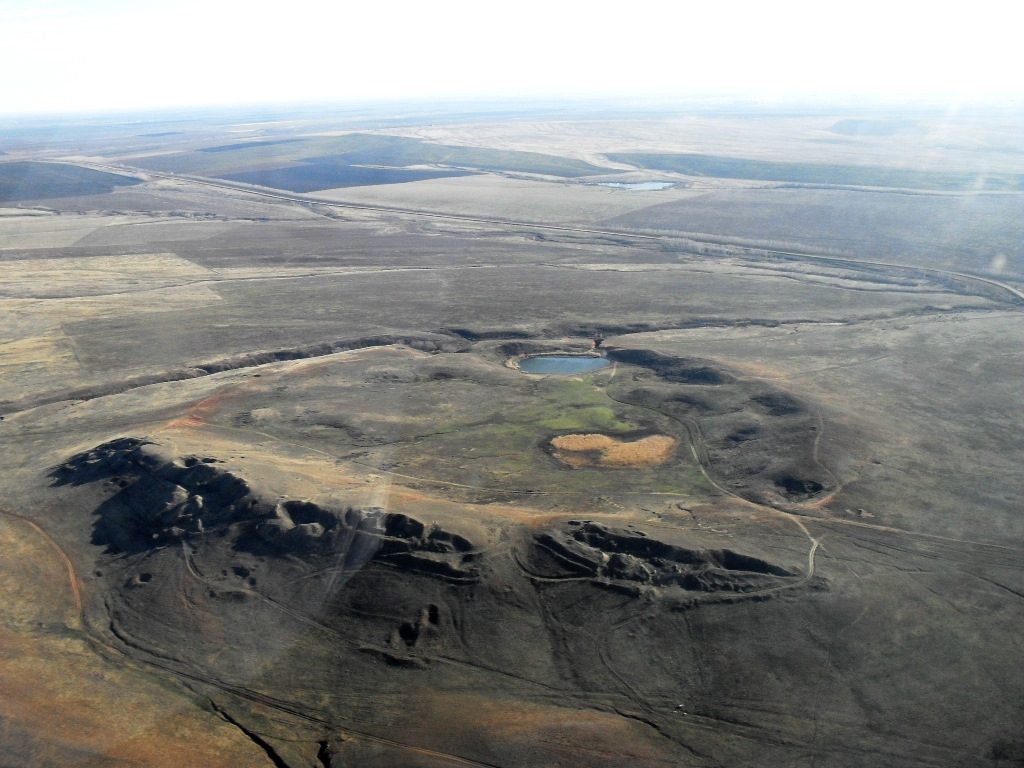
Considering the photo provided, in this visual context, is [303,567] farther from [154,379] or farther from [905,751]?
[154,379]

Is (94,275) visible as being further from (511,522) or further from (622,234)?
(511,522)

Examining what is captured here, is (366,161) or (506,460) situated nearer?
(506,460)

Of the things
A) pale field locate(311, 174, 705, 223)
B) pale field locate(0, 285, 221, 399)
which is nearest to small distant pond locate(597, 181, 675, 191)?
pale field locate(311, 174, 705, 223)

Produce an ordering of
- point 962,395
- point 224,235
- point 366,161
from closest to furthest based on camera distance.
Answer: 1. point 962,395
2. point 224,235
3. point 366,161

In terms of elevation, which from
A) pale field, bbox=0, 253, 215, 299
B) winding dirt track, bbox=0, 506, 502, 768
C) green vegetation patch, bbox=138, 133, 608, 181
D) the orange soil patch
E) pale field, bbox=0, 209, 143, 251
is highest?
winding dirt track, bbox=0, 506, 502, 768

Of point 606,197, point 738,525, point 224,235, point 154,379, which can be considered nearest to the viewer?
point 738,525

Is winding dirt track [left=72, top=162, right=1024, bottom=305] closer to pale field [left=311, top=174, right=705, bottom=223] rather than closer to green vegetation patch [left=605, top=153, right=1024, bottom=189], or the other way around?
pale field [left=311, top=174, right=705, bottom=223]

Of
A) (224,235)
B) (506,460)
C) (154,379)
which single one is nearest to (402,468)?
(506,460)

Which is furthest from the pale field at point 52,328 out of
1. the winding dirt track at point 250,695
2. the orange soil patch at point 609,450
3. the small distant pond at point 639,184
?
the small distant pond at point 639,184
